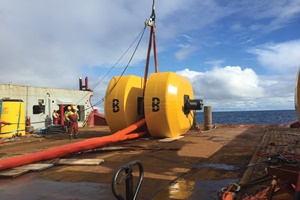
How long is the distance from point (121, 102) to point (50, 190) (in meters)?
6.43

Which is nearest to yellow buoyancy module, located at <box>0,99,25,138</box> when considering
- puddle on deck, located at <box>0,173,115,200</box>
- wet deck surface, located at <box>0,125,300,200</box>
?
wet deck surface, located at <box>0,125,300,200</box>

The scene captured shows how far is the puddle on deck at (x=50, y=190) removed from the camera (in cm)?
400

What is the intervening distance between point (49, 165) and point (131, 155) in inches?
76.6

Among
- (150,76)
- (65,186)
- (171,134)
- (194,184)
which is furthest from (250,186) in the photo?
(150,76)

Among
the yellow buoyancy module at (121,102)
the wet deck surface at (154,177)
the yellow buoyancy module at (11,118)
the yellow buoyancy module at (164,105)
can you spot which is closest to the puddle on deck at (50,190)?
the wet deck surface at (154,177)

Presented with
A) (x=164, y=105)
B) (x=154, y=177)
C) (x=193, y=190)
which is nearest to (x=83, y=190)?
(x=154, y=177)

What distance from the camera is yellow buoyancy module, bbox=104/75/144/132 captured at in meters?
10.6

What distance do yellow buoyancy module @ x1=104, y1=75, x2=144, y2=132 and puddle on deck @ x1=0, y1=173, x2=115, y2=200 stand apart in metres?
5.78

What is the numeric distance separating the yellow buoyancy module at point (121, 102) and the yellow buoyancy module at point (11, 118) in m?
5.64

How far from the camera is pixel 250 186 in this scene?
13.0 ft

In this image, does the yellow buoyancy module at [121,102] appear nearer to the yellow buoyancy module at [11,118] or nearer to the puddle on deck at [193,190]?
the yellow buoyancy module at [11,118]

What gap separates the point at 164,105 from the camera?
9.97 meters

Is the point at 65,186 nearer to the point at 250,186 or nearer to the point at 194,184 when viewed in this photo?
the point at 194,184

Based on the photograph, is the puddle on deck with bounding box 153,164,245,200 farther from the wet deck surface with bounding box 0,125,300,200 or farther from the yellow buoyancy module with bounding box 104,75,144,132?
the yellow buoyancy module with bounding box 104,75,144,132
